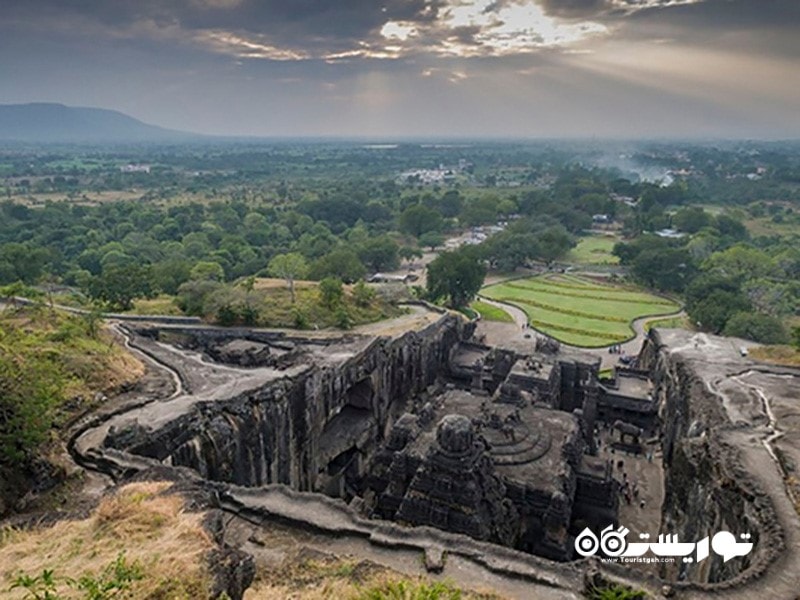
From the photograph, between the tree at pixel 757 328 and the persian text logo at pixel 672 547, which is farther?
the tree at pixel 757 328

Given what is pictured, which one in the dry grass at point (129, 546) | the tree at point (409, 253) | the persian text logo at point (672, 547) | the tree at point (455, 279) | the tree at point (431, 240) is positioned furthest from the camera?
the tree at point (431, 240)

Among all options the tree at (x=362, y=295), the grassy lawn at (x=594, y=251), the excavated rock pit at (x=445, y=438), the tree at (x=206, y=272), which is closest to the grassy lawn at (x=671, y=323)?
the excavated rock pit at (x=445, y=438)

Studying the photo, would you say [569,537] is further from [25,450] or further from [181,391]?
[25,450]

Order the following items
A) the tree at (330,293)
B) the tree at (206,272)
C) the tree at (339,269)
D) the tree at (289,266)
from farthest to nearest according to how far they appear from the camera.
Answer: the tree at (339,269)
the tree at (206,272)
the tree at (289,266)
the tree at (330,293)

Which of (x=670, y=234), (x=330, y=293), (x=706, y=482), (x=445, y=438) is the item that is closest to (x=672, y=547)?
(x=706, y=482)

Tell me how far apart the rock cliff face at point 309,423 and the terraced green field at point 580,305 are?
2111 centimetres

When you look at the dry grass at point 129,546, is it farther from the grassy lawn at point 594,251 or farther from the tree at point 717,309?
the grassy lawn at point 594,251

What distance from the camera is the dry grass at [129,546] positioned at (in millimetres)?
12805

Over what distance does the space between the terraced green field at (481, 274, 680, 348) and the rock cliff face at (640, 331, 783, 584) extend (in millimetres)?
23890

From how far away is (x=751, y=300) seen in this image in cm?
7156

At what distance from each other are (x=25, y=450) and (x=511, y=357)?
33837 mm

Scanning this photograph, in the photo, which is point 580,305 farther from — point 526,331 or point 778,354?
point 778,354

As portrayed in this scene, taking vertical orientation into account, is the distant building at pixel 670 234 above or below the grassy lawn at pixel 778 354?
below

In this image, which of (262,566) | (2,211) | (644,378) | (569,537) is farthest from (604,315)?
(2,211)
